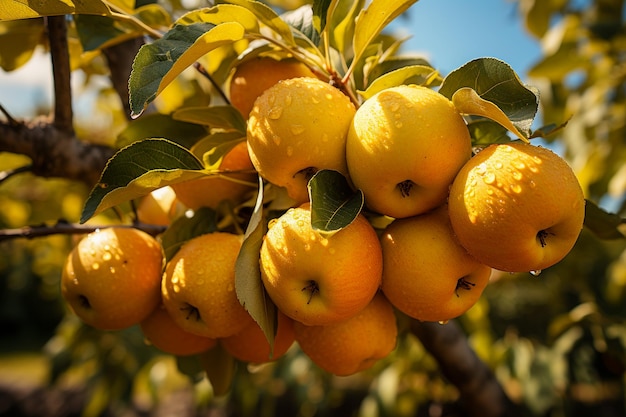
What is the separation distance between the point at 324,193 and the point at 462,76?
0.81 feet

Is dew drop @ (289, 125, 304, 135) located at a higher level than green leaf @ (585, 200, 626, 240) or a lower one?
higher

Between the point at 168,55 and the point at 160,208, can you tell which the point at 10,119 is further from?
the point at 168,55

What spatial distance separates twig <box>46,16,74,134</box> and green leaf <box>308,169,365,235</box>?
62 centimetres

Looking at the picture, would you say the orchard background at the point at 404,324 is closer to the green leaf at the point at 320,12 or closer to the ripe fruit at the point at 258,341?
the green leaf at the point at 320,12

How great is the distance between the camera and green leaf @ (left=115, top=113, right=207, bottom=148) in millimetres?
911

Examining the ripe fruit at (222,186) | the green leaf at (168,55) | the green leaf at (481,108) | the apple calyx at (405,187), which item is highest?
the green leaf at (168,55)

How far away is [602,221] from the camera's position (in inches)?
31.6

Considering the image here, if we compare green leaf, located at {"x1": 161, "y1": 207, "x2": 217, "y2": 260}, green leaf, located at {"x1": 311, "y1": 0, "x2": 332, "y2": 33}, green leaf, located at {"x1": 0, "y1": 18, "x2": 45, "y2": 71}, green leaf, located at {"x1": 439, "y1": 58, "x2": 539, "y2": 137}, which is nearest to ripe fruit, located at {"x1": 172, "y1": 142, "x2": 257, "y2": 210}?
green leaf, located at {"x1": 161, "y1": 207, "x2": 217, "y2": 260}

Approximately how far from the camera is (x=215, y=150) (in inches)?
30.8

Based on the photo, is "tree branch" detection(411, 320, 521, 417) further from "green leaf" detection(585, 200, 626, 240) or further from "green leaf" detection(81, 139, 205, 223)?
"green leaf" detection(81, 139, 205, 223)

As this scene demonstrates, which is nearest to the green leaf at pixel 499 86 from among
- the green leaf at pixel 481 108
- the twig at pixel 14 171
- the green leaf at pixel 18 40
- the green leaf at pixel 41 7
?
the green leaf at pixel 481 108

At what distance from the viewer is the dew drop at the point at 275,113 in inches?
25.3

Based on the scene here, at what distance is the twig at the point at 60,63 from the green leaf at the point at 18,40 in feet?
0.81

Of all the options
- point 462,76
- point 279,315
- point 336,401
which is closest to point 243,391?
point 336,401
